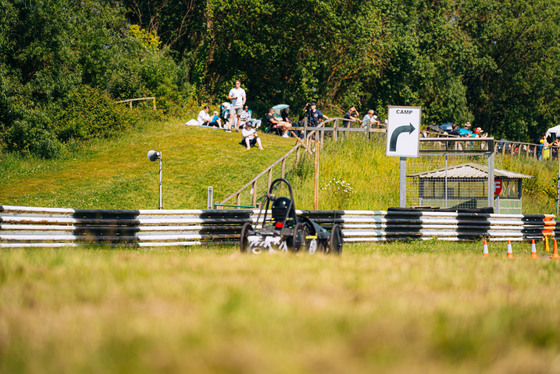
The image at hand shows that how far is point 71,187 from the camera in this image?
2412 cm

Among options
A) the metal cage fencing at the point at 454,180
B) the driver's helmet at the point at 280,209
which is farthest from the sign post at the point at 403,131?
the driver's helmet at the point at 280,209

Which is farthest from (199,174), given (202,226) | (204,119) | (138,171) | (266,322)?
(266,322)

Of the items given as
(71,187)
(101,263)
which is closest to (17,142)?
(71,187)

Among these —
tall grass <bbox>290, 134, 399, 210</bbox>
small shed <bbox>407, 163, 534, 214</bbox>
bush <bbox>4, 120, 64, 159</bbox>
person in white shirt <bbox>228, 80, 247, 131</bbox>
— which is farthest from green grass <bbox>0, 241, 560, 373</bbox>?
bush <bbox>4, 120, 64, 159</bbox>

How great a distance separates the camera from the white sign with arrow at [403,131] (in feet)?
53.8

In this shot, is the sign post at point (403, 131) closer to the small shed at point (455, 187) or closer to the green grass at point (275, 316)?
the small shed at point (455, 187)

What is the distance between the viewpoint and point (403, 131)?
16453mm

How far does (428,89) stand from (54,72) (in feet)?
107

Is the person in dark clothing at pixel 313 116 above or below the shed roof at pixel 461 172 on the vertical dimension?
above

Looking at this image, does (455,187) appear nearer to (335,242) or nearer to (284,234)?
(335,242)

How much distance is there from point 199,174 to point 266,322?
22.1 m

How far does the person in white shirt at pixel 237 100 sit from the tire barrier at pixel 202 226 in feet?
48.5

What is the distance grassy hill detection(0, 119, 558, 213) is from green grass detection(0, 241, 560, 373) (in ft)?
51.3

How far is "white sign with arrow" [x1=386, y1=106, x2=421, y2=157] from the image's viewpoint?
1639 cm
